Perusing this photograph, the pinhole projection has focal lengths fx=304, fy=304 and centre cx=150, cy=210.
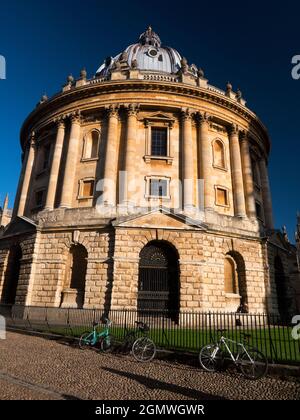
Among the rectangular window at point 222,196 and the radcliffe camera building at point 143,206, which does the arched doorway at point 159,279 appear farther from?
the rectangular window at point 222,196

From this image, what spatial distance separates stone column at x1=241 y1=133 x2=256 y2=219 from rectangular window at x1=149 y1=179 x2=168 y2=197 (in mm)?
6900

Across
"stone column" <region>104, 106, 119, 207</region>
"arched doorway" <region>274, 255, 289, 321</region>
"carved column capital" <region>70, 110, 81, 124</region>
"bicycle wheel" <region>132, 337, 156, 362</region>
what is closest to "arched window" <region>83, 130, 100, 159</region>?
"carved column capital" <region>70, 110, 81, 124</region>

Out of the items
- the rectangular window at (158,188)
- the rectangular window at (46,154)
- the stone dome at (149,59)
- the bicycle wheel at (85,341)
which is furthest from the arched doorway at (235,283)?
the stone dome at (149,59)

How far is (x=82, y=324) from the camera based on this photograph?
17.0 meters

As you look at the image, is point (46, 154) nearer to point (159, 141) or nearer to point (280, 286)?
point (159, 141)

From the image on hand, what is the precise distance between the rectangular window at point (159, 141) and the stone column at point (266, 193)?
10612 millimetres

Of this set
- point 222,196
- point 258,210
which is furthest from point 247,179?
point 258,210

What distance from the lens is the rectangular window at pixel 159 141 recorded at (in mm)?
23206

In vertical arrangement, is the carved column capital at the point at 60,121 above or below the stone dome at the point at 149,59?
below

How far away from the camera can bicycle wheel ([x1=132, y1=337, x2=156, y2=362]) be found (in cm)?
957

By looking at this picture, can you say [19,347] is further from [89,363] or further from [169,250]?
[169,250]

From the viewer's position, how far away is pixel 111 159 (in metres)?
21.9

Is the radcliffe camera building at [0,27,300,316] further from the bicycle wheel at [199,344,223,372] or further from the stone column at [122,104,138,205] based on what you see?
the bicycle wheel at [199,344,223,372]
